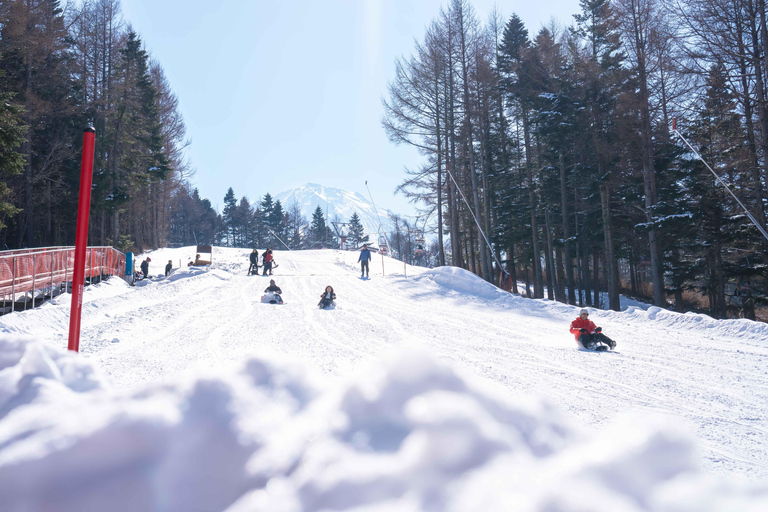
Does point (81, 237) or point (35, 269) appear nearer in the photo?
point (81, 237)

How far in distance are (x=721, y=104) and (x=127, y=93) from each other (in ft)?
106

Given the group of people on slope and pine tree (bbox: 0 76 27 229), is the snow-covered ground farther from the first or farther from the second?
the group of people on slope

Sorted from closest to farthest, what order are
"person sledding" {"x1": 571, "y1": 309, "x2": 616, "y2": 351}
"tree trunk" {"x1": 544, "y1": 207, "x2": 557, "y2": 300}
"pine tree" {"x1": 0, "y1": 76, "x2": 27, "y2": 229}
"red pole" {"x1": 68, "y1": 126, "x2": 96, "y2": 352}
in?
"red pole" {"x1": 68, "y1": 126, "x2": 96, "y2": 352} → "person sledding" {"x1": 571, "y1": 309, "x2": 616, "y2": 351} → "pine tree" {"x1": 0, "y1": 76, "x2": 27, "y2": 229} → "tree trunk" {"x1": 544, "y1": 207, "x2": 557, "y2": 300}

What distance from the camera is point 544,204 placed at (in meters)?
25.7

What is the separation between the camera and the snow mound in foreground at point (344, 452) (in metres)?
1.39

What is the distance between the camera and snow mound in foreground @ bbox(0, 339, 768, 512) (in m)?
1.39

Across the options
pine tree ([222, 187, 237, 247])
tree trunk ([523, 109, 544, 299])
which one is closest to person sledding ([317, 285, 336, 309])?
tree trunk ([523, 109, 544, 299])

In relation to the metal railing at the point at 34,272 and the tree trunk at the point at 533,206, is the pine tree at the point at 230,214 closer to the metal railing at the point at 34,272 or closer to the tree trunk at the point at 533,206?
the tree trunk at the point at 533,206

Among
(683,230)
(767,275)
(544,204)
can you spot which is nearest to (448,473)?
(683,230)

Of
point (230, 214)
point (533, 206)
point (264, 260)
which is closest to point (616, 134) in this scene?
point (533, 206)

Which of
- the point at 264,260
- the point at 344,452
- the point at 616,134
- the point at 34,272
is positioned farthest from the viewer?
the point at 264,260

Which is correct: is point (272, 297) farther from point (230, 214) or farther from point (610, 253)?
point (230, 214)

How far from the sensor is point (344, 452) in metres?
1.69

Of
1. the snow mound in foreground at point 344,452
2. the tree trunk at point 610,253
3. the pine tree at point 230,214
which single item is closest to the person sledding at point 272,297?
the snow mound in foreground at point 344,452
